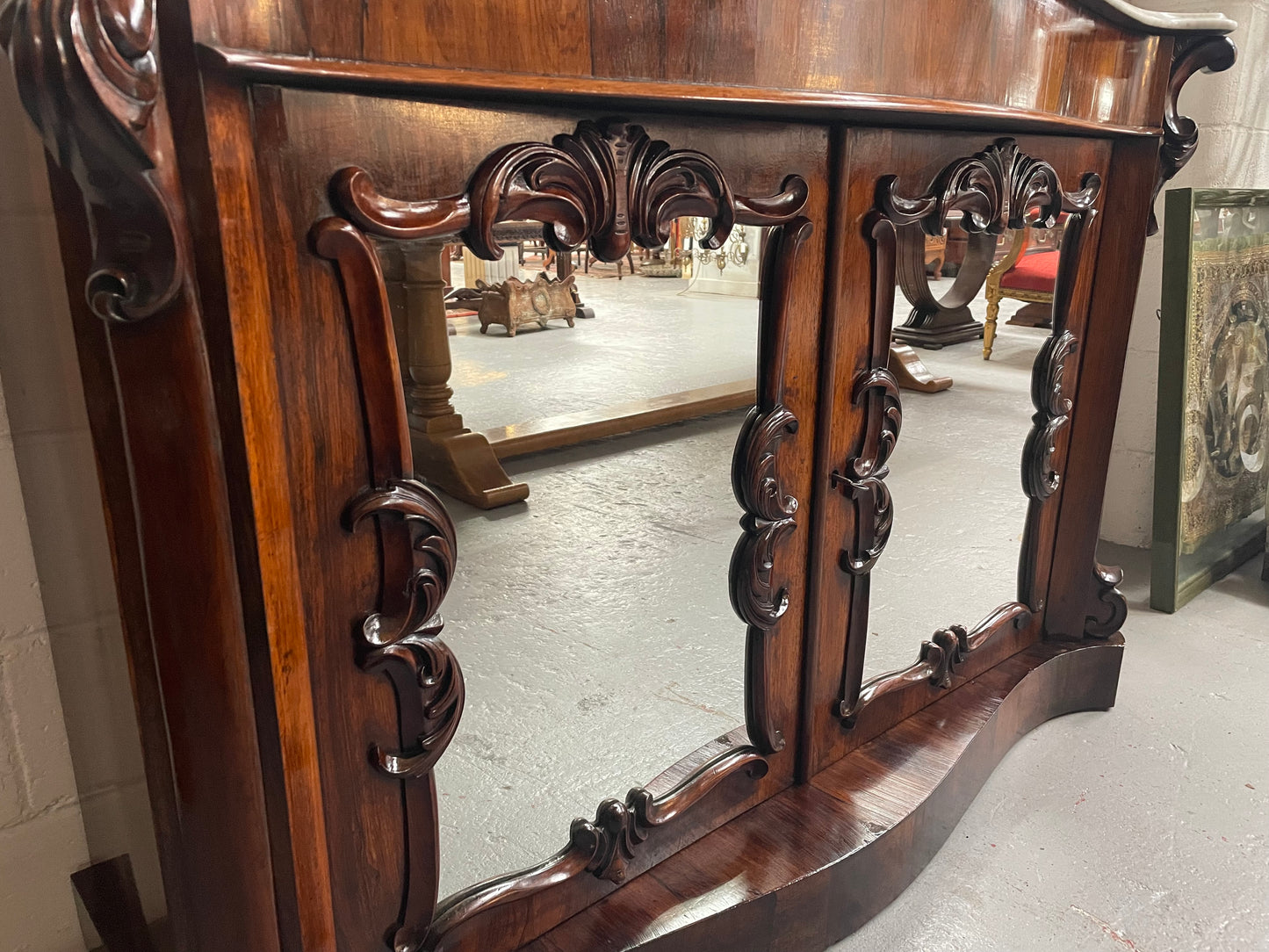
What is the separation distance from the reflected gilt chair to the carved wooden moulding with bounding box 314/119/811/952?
2603 mm

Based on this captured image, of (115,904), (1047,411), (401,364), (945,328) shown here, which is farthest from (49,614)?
(945,328)

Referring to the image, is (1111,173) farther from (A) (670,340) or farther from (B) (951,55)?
(A) (670,340)

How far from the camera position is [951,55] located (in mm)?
878

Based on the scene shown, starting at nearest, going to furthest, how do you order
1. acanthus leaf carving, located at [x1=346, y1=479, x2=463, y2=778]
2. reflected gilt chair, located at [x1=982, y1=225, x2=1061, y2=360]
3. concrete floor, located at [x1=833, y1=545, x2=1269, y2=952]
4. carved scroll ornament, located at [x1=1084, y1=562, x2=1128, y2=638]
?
acanthus leaf carving, located at [x1=346, y1=479, x2=463, y2=778]
concrete floor, located at [x1=833, y1=545, x2=1269, y2=952]
carved scroll ornament, located at [x1=1084, y1=562, x2=1128, y2=638]
reflected gilt chair, located at [x1=982, y1=225, x2=1061, y2=360]

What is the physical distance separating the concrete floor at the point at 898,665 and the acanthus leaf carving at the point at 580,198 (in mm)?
247

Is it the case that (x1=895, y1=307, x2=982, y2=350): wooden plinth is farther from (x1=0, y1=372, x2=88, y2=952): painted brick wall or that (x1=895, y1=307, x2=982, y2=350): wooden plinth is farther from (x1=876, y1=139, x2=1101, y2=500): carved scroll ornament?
(x1=0, y1=372, x2=88, y2=952): painted brick wall

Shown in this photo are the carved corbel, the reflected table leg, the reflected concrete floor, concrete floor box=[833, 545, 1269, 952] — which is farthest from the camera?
the reflected concrete floor

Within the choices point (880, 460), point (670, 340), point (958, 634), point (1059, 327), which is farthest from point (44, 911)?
point (670, 340)

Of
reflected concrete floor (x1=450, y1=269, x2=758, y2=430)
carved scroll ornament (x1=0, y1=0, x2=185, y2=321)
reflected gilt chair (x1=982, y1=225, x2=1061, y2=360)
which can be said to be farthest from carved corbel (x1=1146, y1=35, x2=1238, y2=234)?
reflected gilt chair (x1=982, y1=225, x2=1061, y2=360)

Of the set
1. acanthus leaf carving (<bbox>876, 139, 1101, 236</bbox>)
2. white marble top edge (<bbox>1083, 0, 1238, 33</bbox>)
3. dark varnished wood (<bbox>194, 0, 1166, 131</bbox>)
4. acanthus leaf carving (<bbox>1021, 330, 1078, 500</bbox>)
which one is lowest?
acanthus leaf carving (<bbox>1021, 330, 1078, 500</bbox>)

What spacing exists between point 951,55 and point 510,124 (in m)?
0.49

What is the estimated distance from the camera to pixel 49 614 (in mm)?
786

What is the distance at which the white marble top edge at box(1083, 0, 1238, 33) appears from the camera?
1.04 metres

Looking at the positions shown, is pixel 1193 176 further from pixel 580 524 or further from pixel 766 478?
pixel 766 478
